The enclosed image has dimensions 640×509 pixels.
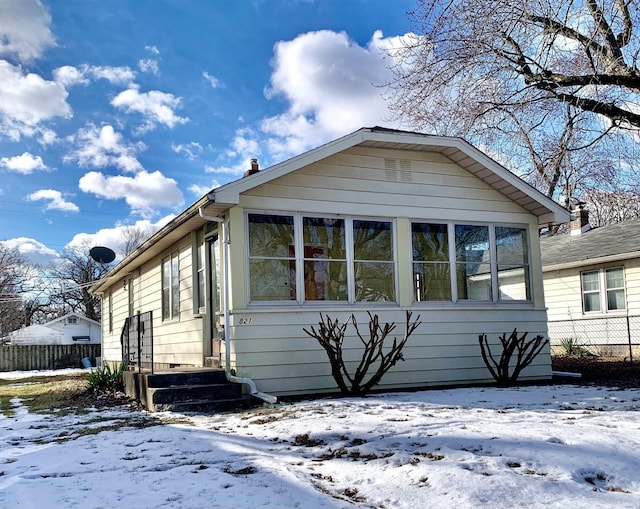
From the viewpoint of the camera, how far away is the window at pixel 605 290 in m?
16.5

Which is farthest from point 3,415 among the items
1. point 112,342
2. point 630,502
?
point 112,342

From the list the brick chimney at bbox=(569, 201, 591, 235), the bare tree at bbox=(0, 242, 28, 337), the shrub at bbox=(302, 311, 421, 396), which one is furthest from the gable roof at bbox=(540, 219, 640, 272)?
the bare tree at bbox=(0, 242, 28, 337)

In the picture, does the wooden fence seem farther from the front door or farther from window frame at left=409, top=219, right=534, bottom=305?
window frame at left=409, top=219, right=534, bottom=305

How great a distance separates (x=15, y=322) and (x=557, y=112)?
35.2 metres

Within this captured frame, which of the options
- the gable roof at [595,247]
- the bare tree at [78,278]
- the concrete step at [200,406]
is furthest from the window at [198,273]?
the bare tree at [78,278]

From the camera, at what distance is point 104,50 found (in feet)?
44.1

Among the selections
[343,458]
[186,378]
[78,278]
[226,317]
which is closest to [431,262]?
[226,317]

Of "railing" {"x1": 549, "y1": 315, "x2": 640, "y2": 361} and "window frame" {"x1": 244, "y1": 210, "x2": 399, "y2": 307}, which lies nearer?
"window frame" {"x1": 244, "y1": 210, "x2": 399, "y2": 307}

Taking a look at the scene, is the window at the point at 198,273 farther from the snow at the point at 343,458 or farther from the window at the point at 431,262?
the window at the point at 431,262

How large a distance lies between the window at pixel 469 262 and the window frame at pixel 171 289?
489 centimetres

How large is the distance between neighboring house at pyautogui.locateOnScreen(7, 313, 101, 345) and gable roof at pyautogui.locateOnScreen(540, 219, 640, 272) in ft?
86.7

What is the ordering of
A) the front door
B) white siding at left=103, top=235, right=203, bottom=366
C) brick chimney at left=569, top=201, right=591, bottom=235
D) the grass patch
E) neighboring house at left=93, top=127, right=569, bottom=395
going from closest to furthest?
neighboring house at left=93, top=127, right=569, bottom=395, the grass patch, the front door, white siding at left=103, top=235, right=203, bottom=366, brick chimney at left=569, top=201, right=591, bottom=235

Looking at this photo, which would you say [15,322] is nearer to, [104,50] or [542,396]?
[104,50]

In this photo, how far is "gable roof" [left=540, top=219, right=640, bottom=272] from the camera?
16.0m
